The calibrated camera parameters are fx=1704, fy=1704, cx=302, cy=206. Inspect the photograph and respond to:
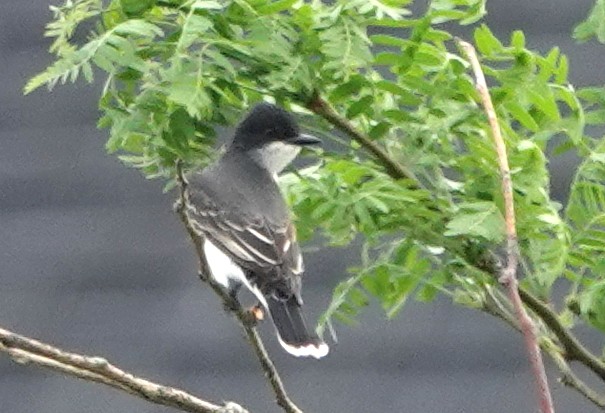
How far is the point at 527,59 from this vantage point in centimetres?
250

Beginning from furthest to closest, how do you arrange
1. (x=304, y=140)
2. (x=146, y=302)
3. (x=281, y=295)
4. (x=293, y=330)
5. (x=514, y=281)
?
(x=146, y=302), (x=281, y=295), (x=293, y=330), (x=304, y=140), (x=514, y=281)

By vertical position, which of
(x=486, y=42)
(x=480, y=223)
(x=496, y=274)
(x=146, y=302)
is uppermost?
(x=486, y=42)

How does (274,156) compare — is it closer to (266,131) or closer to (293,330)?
(266,131)

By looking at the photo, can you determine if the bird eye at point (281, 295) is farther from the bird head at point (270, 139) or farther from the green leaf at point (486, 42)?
the green leaf at point (486, 42)

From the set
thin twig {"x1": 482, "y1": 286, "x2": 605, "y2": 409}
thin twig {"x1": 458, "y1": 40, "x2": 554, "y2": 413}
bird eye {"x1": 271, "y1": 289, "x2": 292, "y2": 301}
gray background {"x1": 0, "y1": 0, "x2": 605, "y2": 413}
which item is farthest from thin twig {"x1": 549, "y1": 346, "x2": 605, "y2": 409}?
gray background {"x1": 0, "y1": 0, "x2": 605, "y2": 413}

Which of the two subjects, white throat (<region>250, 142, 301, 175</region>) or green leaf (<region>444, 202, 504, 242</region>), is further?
white throat (<region>250, 142, 301, 175</region>)

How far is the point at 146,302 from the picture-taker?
5309 mm

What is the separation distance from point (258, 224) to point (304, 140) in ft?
1.97

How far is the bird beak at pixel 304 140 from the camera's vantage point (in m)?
3.19

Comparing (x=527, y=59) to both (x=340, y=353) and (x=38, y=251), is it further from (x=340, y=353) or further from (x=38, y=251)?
(x=38, y=251)

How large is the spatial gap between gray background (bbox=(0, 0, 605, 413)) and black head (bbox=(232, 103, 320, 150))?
105 cm

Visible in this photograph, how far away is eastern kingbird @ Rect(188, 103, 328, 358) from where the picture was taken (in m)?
3.56

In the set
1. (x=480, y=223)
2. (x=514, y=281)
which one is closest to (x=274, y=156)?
(x=480, y=223)

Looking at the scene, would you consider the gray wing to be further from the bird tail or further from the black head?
the black head
